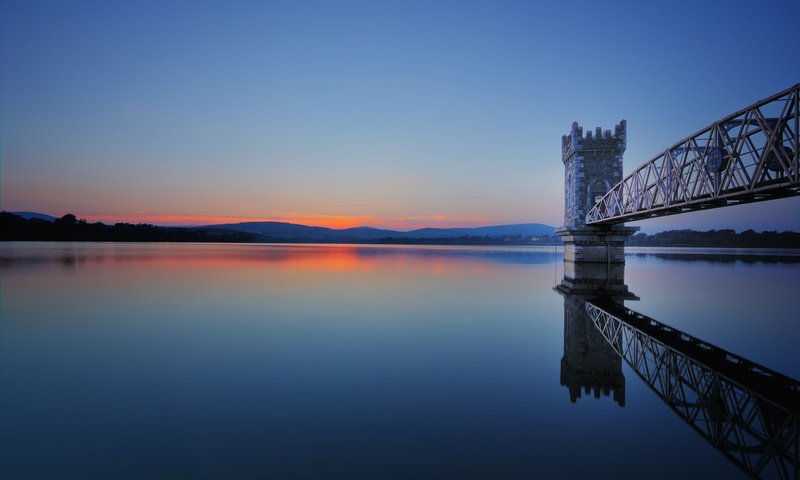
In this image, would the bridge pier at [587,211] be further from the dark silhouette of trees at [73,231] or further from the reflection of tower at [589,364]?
the dark silhouette of trees at [73,231]

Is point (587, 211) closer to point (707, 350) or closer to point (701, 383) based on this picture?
point (707, 350)

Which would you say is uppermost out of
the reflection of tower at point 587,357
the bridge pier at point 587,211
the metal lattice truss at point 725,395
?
the bridge pier at point 587,211

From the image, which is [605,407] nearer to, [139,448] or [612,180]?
[139,448]

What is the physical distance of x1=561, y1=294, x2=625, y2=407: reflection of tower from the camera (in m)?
7.28

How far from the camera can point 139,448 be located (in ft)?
15.6

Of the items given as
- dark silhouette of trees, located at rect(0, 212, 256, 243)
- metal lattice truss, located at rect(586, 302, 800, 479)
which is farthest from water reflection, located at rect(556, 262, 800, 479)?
dark silhouette of trees, located at rect(0, 212, 256, 243)

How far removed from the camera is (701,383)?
7.46 metres

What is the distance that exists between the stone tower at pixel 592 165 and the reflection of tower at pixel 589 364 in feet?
60.8

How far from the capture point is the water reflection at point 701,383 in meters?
5.00

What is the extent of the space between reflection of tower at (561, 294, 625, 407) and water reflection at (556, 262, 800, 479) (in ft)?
0.06

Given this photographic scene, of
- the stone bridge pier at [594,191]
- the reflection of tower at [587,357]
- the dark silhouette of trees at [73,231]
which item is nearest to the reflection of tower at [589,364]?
the reflection of tower at [587,357]

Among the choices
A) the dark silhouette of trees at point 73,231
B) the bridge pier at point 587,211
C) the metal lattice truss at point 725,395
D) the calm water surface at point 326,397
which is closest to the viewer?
the calm water surface at point 326,397

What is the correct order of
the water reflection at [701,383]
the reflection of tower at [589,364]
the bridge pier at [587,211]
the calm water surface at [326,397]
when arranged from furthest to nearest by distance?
the bridge pier at [587,211]
the reflection of tower at [589,364]
the water reflection at [701,383]
the calm water surface at [326,397]

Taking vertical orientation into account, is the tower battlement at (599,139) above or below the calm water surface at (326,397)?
above
